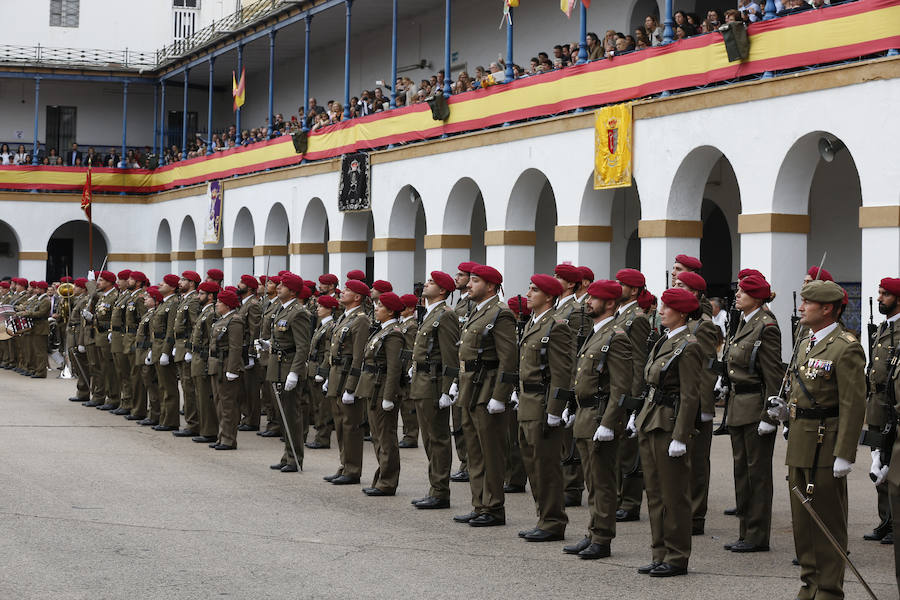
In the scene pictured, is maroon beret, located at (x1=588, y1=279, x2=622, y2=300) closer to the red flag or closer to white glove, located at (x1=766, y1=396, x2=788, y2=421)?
white glove, located at (x1=766, y1=396, x2=788, y2=421)

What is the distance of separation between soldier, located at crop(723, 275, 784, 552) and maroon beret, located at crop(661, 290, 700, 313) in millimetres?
826

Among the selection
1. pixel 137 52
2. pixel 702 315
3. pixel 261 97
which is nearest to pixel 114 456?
pixel 702 315

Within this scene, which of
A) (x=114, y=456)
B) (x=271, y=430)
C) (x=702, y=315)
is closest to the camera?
(x=702, y=315)

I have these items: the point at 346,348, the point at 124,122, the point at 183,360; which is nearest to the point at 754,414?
the point at 346,348

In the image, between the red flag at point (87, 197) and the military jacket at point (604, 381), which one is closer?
the military jacket at point (604, 381)

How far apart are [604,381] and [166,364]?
8.16m

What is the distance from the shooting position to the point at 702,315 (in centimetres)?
1020

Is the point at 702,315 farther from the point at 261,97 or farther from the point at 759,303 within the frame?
the point at 261,97

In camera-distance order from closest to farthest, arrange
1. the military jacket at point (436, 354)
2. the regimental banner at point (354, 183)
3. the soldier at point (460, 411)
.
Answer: the military jacket at point (436, 354)
the soldier at point (460, 411)
the regimental banner at point (354, 183)

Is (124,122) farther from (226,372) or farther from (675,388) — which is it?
(675,388)

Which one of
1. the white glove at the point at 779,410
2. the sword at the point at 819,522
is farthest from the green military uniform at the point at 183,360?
the sword at the point at 819,522

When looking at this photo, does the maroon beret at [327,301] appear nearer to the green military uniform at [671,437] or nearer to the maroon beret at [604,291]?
the maroon beret at [604,291]

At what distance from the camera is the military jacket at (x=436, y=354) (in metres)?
10.8

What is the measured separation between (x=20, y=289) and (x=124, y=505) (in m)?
18.4
